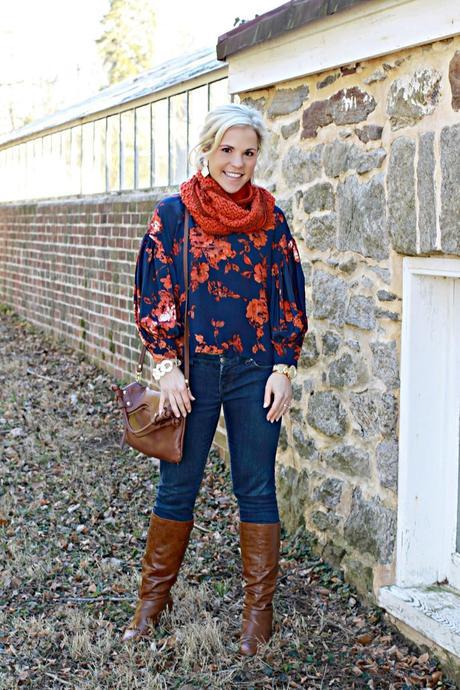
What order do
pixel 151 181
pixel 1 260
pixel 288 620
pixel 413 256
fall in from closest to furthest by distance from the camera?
pixel 413 256 < pixel 288 620 < pixel 151 181 < pixel 1 260

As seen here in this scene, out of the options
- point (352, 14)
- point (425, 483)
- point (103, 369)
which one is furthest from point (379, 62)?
point (103, 369)

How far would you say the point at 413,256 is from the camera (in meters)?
3.76

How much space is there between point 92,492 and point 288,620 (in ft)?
7.32

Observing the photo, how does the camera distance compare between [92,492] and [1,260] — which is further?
[1,260]

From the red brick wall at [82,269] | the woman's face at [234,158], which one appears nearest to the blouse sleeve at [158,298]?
the woman's face at [234,158]

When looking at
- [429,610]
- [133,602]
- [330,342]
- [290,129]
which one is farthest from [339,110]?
[133,602]

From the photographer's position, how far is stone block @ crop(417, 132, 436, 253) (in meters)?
3.56

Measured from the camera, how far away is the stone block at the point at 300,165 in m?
4.55

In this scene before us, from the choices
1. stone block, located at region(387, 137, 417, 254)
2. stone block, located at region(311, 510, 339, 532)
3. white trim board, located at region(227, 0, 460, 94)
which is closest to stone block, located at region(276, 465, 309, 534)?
stone block, located at region(311, 510, 339, 532)

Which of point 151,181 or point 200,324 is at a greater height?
point 151,181

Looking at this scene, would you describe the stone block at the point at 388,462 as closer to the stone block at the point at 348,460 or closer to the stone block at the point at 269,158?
the stone block at the point at 348,460

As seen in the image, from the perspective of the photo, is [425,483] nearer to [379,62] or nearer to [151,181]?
[379,62]

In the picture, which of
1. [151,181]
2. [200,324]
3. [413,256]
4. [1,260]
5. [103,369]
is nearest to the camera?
[200,324]

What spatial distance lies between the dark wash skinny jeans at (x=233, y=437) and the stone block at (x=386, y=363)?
1.88ft
